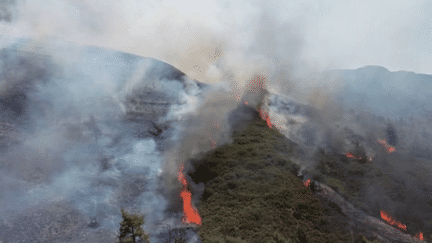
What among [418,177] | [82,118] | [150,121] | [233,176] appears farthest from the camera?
[418,177]

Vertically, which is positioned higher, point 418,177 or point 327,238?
point 418,177

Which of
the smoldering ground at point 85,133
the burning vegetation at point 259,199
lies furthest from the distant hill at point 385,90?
the smoldering ground at point 85,133

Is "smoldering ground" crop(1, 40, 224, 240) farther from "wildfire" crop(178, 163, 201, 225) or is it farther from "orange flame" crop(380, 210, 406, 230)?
"orange flame" crop(380, 210, 406, 230)

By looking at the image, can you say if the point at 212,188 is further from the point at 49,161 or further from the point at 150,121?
the point at 49,161

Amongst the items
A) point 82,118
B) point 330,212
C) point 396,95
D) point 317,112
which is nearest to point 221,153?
point 330,212

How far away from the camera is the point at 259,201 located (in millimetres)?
35438

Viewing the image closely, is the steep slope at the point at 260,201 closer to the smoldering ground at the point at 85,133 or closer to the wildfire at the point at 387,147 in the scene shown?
the smoldering ground at the point at 85,133

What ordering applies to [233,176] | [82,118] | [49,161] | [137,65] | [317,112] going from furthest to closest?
1. [317,112]
2. [137,65]
3. [233,176]
4. [82,118]
5. [49,161]

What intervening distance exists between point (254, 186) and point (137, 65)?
36774 mm

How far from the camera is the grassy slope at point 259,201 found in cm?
3080

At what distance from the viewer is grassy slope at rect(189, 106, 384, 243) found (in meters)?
30.8

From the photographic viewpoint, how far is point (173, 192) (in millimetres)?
34250

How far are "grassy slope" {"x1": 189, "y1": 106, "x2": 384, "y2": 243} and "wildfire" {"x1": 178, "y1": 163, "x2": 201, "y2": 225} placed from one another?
0.98 m

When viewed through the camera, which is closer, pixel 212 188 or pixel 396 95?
pixel 212 188
